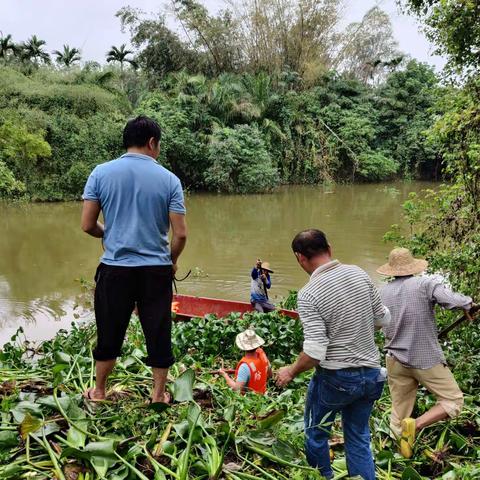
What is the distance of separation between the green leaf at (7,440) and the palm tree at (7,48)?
28711 mm

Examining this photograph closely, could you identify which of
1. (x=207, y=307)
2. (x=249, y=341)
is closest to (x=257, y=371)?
(x=249, y=341)

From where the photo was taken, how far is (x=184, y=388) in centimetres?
253

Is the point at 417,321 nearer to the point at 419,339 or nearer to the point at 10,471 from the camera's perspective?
the point at 419,339

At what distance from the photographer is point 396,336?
3062 millimetres

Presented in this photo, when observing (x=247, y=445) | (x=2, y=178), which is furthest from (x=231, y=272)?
(x=247, y=445)

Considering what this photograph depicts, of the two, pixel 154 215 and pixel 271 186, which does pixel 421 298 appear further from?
pixel 271 186

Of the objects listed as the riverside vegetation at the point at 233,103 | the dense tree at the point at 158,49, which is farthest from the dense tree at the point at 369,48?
the dense tree at the point at 158,49

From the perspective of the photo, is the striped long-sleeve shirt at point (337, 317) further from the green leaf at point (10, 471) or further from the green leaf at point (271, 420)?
the green leaf at point (10, 471)

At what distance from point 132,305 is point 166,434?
2.09 feet

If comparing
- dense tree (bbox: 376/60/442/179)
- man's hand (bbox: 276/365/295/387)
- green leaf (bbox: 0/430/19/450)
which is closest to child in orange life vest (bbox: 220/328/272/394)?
man's hand (bbox: 276/365/295/387)

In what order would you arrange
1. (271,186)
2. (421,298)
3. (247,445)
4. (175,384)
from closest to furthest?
(247,445)
(175,384)
(421,298)
(271,186)

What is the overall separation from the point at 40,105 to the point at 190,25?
33.1ft

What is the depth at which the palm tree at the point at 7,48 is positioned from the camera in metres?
26.8

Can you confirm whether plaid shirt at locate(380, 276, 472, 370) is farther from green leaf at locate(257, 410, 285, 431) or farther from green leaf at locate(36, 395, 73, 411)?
green leaf at locate(36, 395, 73, 411)
